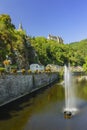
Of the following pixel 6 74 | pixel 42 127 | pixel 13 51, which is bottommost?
pixel 42 127

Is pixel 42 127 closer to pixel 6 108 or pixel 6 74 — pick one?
pixel 6 108

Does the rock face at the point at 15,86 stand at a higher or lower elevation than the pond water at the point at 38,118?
higher

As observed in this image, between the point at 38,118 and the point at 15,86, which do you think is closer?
the point at 38,118

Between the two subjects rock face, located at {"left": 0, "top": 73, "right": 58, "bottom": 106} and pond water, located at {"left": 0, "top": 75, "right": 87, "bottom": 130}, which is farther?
rock face, located at {"left": 0, "top": 73, "right": 58, "bottom": 106}

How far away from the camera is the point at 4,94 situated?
29.1 meters

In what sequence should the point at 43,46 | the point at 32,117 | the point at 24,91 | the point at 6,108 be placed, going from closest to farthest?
1. the point at 32,117
2. the point at 6,108
3. the point at 24,91
4. the point at 43,46

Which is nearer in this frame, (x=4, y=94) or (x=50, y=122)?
(x=50, y=122)

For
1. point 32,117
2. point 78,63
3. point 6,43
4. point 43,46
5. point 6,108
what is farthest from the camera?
point 78,63

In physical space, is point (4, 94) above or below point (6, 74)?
below

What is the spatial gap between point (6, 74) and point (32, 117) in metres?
9.05

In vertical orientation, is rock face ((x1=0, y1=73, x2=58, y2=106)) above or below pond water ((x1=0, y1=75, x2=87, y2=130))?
above

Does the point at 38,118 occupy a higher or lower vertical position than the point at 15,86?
lower

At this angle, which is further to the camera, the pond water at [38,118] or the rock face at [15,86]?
the rock face at [15,86]

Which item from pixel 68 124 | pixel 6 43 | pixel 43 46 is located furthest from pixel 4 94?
pixel 43 46
